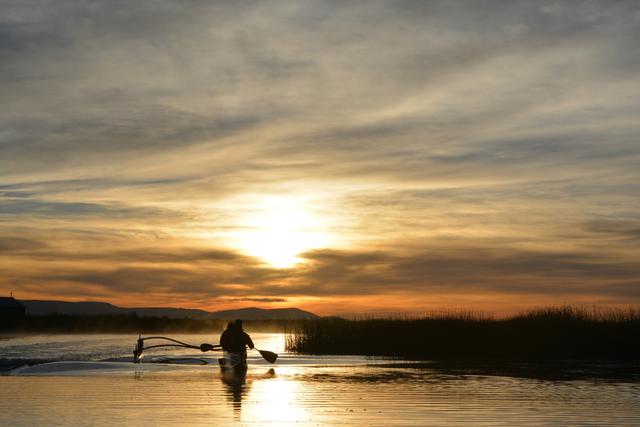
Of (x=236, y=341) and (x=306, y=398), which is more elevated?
(x=236, y=341)

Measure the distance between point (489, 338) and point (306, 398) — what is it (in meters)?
26.4

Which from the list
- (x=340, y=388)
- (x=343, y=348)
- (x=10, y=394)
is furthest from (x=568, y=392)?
(x=343, y=348)

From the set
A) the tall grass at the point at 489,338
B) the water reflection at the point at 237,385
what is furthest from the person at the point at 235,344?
the tall grass at the point at 489,338

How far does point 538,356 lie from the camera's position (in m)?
45.9

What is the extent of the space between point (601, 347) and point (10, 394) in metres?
33.5

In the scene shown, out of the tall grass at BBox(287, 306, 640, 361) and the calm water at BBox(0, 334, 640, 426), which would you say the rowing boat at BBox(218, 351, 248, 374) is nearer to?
the calm water at BBox(0, 334, 640, 426)

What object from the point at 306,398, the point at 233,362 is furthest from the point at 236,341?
the point at 306,398

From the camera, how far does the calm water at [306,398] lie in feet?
61.5

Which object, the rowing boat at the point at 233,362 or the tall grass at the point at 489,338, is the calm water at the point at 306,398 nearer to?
the rowing boat at the point at 233,362

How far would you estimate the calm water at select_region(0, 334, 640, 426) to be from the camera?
18.7 metres

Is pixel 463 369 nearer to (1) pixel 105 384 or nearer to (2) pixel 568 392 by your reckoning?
(2) pixel 568 392

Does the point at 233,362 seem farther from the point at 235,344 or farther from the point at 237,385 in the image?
the point at 237,385

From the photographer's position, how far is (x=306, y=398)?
23250mm

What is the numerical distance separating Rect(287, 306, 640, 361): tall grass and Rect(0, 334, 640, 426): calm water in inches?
491
